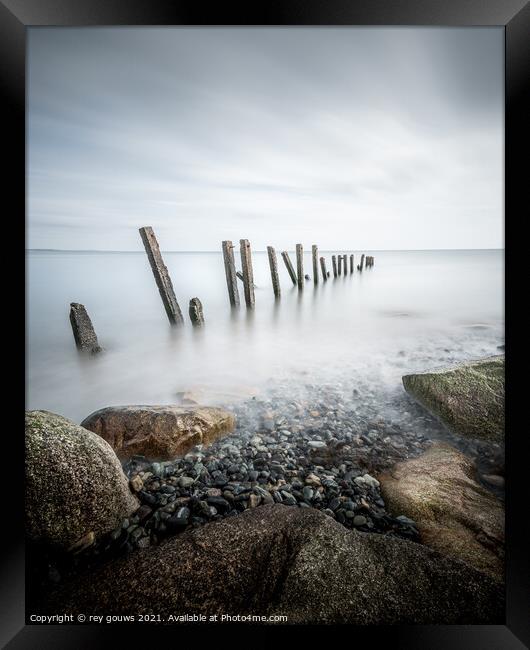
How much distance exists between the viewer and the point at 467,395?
3.10 meters

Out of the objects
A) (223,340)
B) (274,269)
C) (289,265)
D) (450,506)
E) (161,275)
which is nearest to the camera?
(450,506)

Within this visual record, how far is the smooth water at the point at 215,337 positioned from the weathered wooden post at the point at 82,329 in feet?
0.29

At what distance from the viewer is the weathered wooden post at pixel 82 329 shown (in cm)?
385

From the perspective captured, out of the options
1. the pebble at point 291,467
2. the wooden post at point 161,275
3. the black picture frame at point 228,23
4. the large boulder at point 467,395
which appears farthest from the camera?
the wooden post at point 161,275

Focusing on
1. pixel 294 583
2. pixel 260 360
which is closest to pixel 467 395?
pixel 260 360

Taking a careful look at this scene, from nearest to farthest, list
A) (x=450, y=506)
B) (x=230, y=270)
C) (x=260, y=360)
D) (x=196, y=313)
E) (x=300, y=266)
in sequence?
1. (x=450, y=506)
2. (x=260, y=360)
3. (x=196, y=313)
4. (x=230, y=270)
5. (x=300, y=266)

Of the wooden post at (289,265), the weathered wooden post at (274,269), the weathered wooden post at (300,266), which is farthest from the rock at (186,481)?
the wooden post at (289,265)

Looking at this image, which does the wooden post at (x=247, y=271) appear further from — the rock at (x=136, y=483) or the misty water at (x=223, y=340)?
the rock at (x=136, y=483)

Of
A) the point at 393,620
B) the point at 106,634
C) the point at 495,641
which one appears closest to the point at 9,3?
the point at 106,634

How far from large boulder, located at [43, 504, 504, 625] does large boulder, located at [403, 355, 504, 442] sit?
3.87 feet

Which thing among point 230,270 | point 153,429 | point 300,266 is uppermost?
point 300,266

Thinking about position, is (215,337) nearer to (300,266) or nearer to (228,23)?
(228,23)

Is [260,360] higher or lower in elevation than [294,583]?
higher

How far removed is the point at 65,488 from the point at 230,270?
3826 millimetres
